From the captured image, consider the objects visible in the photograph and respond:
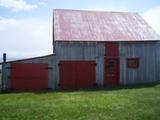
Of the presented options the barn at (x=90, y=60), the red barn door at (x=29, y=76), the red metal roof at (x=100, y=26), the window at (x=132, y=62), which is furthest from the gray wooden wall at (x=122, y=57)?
the red metal roof at (x=100, y=26)

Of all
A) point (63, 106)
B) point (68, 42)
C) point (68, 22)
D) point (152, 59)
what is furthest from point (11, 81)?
point (152, 59)

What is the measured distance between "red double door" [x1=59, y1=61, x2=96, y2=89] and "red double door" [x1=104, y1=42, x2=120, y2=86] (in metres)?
1.05

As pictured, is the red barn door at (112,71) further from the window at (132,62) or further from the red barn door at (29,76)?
the red barn door at (29,76)

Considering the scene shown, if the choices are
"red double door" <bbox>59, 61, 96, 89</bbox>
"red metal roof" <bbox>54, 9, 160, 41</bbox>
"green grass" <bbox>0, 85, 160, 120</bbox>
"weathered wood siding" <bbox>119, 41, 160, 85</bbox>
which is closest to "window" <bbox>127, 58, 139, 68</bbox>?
"weathered wood siding" <bbox>119, 41, 160, 85</bbox>

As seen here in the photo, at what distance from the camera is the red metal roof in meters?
25.1

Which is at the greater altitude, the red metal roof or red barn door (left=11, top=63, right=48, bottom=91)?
the red metal roof

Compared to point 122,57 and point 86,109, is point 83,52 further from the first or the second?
point 86,109

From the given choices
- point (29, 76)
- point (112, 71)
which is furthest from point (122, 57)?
point (29, 76)

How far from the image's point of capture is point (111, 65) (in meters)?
25.3

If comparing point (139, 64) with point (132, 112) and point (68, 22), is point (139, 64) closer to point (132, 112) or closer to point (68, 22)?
point (68, 22)

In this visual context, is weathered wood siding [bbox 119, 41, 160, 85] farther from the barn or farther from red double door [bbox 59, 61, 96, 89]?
red double door [bbox 59, 61, 96, 89]

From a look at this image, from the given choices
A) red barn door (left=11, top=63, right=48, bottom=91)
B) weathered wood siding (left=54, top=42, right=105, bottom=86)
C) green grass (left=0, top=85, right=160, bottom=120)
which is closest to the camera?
green grass (left=0, top=85, right=160, bottom=120)

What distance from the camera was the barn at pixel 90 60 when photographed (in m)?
23.2

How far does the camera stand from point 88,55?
2455 cm
